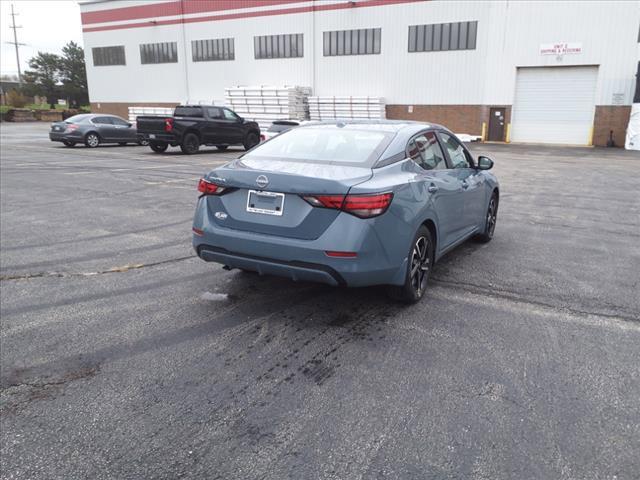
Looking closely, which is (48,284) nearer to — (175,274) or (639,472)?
(175,274)

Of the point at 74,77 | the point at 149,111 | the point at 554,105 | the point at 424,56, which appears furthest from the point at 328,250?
the point at 74,77

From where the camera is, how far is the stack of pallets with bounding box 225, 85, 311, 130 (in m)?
33.7

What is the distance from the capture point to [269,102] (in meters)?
34.4

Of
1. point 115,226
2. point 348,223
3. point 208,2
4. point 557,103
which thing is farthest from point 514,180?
point 208,2

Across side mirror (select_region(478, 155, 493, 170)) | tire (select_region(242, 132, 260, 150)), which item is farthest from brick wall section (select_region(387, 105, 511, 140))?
side mirror (select_region(478, 155, 493, 170))

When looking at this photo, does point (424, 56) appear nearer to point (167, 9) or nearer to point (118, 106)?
point (167, 9)

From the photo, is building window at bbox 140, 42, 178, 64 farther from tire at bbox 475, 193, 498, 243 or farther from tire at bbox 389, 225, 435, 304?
tire at bbox 389, 225, 435, 304

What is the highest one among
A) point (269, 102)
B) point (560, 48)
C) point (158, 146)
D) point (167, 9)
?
point (167, 9)

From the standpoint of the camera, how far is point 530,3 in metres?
28.1

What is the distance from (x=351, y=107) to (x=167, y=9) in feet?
61.0

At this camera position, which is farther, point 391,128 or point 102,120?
point 102,120

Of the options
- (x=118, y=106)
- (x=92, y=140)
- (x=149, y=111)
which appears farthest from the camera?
(x=118, y=106)

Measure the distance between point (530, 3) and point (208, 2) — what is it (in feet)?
73.6

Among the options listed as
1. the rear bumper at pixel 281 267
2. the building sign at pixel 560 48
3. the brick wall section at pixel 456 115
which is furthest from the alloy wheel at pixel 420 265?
the building sign at pixel 560 48
